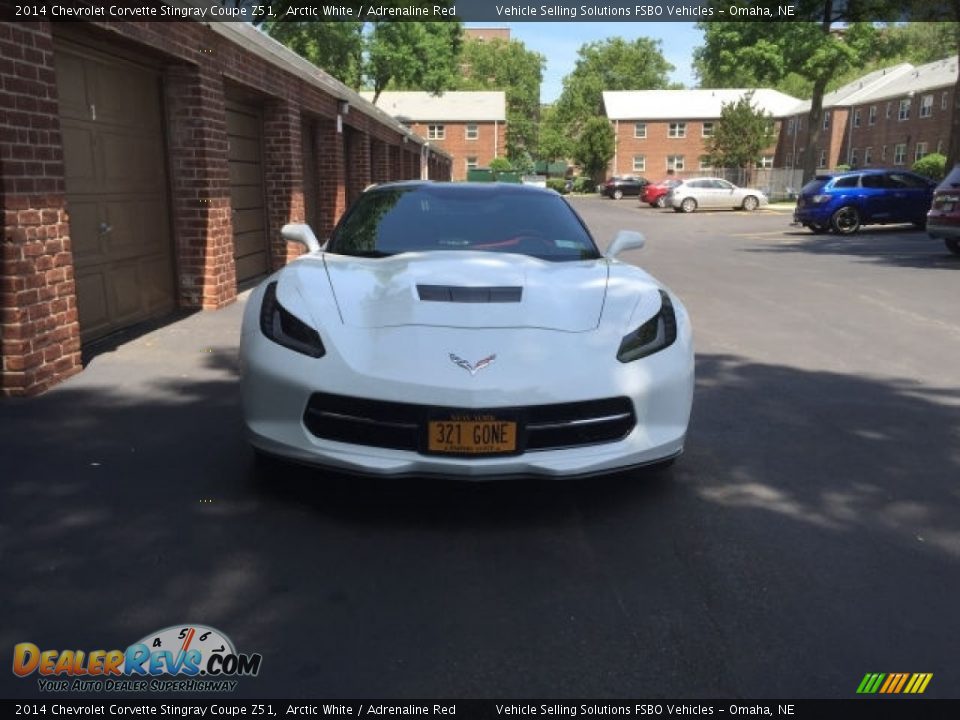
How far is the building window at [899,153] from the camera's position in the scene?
48219 mm

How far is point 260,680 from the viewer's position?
226 cm

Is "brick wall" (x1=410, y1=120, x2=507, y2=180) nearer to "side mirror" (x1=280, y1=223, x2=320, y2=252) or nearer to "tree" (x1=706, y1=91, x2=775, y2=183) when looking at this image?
"tree" (x1=706, y1=91, x2=775, y2=183)

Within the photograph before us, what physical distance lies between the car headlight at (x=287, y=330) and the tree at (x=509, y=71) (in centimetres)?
10109

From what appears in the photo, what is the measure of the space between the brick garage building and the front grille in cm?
297

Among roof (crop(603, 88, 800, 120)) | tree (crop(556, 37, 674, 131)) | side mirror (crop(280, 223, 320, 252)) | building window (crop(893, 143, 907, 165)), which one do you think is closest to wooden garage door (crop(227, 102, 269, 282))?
side mirror (crop(280, 223, 320, 252))

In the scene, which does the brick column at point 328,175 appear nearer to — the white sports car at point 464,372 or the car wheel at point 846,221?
the white sports car at point 464,372

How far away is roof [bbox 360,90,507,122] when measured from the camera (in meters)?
69.9

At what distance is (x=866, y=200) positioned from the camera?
2017 centimetres

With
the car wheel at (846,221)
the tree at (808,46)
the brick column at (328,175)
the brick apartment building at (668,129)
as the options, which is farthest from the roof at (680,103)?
the brick column at (328,175)

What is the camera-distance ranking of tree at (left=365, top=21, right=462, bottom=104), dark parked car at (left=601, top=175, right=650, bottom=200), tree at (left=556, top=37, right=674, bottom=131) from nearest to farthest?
tree at (left=365, top=21, right=462, bottom=104) < dark parked car at (left=601, top=175, right=650, bottom=200) < tree at (left=556, top=37, right=674, bottom=131)

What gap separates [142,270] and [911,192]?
Result: 19508 millimetres

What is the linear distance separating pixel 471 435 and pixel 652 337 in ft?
3.13

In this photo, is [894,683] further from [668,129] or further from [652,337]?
[668,129]

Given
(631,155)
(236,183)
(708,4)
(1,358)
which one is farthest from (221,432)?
(631,155)
